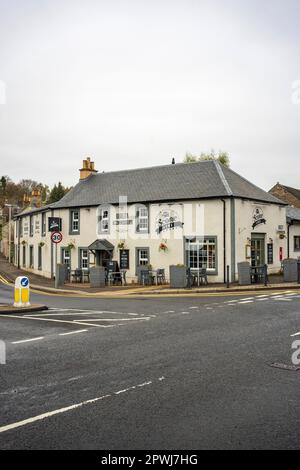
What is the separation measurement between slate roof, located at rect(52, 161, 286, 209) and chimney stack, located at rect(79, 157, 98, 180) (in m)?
0.98

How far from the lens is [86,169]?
35.7 m

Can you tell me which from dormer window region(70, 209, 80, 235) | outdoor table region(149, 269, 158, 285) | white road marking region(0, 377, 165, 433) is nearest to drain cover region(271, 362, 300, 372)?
white road marking region(0, 377, 165, 433)

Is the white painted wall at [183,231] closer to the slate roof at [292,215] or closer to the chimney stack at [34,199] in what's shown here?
the slate roof at [292,215]

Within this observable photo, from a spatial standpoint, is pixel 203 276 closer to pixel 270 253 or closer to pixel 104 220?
pixel 270 253

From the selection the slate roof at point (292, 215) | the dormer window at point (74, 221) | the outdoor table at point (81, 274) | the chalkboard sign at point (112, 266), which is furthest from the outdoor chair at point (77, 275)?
the slate roof at point (292, 215)

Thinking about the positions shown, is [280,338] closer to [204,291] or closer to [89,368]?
[89,368]

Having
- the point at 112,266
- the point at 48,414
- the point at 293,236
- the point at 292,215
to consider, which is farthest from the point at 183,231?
the point at 48,414

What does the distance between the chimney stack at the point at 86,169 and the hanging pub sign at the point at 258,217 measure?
14600mm

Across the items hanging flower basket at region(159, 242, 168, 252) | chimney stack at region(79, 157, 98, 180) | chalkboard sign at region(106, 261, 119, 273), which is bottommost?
chalkboard sign at region(106, 261, 119, 273)

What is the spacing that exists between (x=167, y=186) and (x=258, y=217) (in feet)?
20.3

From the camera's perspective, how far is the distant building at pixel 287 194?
168 feet

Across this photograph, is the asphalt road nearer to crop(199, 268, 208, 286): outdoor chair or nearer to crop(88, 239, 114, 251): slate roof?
crop(199, 268, 208, 286): outdoor chair

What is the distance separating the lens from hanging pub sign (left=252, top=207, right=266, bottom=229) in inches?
1063

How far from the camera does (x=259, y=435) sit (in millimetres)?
4766
